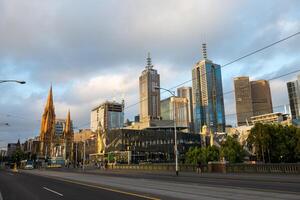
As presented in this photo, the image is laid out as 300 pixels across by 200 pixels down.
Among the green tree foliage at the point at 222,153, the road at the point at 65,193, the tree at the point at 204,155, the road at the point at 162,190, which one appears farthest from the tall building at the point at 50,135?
the road at the point at 65,193

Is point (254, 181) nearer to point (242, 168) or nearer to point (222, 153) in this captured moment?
point (242, 168)

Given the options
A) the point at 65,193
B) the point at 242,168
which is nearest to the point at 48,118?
the point at 242,168

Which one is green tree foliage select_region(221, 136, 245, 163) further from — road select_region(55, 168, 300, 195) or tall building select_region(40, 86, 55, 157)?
tall building select_region(40, 86, 55, 157)

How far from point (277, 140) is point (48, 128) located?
146 metres

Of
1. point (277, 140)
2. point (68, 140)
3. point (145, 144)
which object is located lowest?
point (277, 140)

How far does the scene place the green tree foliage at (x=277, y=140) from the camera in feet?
225

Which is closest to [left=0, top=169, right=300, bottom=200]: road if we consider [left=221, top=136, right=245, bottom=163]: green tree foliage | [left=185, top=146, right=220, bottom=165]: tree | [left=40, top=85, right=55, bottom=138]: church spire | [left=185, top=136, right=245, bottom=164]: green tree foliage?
[left=221, top=136, right=245, bottom=163]: green tree foliage

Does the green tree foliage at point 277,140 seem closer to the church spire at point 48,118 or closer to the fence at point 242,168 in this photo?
the fence at point 242,168

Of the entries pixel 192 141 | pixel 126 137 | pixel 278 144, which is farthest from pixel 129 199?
pixel 192 141

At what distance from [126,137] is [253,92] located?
5688 cm

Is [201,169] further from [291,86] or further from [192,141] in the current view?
[291,86]

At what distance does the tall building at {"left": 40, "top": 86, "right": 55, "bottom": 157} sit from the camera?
18998 centimetres

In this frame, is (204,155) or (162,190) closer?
(162,190)

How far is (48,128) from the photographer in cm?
19112
